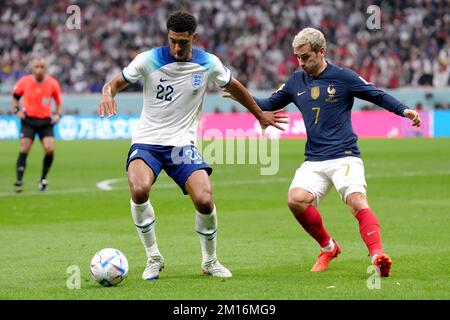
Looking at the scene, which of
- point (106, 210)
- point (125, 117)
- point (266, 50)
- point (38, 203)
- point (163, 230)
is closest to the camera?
point (163, 230)

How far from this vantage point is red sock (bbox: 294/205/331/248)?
9.38m

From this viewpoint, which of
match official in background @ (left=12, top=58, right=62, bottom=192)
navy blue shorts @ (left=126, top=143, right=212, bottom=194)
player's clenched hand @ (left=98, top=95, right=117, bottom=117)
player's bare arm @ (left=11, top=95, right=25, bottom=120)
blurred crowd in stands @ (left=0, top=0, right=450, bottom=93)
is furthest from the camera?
blurred crowd in stands @ (left=0, top=0, right=450, bottom=93)

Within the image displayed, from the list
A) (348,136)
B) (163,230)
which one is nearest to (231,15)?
(163,230)

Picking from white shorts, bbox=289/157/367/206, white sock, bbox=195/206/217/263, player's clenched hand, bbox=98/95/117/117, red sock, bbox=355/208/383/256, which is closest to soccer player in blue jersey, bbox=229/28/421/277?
white shorts, bbox=289/157/367/206

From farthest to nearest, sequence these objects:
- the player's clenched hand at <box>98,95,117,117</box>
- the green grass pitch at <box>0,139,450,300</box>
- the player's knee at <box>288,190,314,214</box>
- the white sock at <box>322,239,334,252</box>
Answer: the white sock at <box>322,239,334,252</box> → the player's knee at <box>288,190,314,214</box> → the player's clenched hand at <box>98,95,117,117</box> → the green grass pitch at <box>0,139,450,300</box>

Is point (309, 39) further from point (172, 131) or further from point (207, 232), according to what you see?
point (207, 232)

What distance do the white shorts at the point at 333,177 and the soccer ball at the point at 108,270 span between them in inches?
75.3

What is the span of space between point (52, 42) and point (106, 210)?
96.8 ft

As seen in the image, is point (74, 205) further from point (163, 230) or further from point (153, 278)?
point (153, 278)

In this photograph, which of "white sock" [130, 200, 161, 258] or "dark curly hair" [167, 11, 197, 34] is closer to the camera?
"dark curly hair" [167, 11, 197, 34]

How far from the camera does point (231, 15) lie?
4397cm

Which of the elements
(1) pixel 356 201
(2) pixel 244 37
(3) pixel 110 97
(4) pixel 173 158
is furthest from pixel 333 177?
(2) pixel 244 37

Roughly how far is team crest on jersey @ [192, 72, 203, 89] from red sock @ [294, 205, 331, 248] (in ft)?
4.99

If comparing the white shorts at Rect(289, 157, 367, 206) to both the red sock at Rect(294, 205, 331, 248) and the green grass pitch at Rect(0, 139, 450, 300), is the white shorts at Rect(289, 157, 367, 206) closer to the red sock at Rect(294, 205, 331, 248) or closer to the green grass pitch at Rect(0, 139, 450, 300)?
the red sock at Rect(294, 205, 331, 248)
